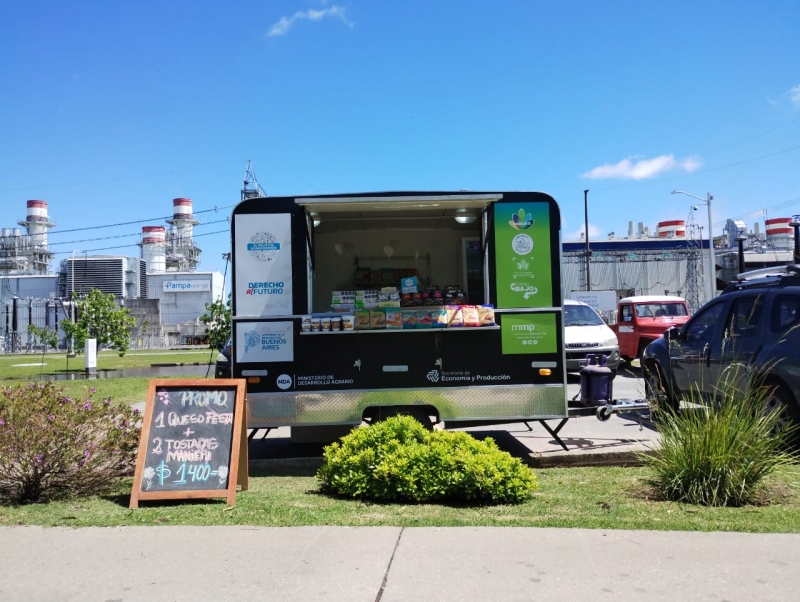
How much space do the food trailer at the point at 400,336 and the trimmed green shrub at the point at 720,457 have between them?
167 cm

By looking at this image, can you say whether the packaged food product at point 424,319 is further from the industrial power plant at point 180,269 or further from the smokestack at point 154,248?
the smokestack at point 154,248

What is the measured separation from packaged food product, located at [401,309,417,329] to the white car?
22.2 ft

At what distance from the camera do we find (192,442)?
19.8 ft

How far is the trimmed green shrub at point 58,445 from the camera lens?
5.63m

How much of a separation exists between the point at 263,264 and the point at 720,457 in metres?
4.76

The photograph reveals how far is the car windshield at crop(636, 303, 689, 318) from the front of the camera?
731 inches

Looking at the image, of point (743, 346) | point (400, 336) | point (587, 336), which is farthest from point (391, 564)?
point (587, 336)

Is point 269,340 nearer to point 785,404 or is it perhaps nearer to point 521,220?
point 521,220

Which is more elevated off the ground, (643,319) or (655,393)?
(643,319)

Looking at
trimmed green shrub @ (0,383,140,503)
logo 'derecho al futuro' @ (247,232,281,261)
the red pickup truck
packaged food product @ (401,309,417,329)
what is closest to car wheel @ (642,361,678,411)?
packaged food product @ (401,309,417,329)

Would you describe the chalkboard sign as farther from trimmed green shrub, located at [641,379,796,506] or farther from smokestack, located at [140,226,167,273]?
smokestack, located at [140,226,167,273]

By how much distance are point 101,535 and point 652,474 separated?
15.8ft

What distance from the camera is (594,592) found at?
153 inches

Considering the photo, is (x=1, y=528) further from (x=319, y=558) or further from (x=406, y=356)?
(x=406, y=356)
